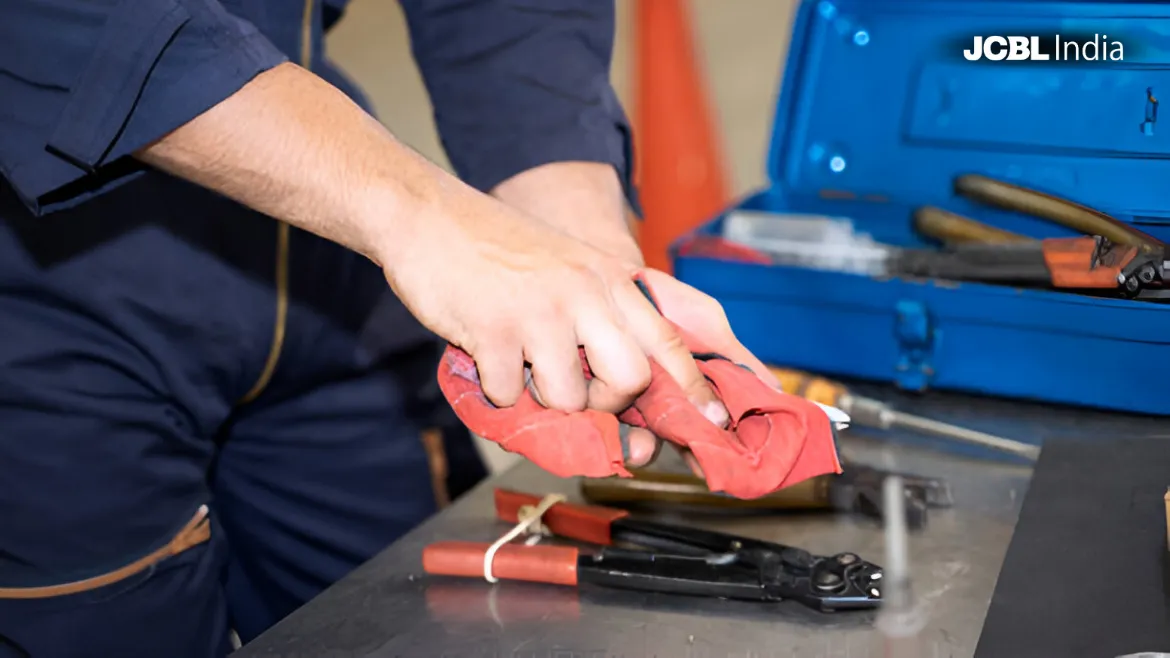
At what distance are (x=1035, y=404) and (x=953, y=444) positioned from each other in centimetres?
7

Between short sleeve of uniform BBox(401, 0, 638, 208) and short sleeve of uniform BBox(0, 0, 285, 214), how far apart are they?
0.25 meters

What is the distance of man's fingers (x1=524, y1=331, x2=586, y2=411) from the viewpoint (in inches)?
21.2

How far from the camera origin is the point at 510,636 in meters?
0.57

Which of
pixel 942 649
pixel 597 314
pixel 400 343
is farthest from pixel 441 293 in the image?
pixel 400 343

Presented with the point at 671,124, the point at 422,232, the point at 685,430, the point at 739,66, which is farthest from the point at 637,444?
the point at 739,66

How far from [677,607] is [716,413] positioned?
3.9 inches

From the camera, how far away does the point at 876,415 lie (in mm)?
762

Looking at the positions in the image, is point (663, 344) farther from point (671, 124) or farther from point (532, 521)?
point (671, 124)

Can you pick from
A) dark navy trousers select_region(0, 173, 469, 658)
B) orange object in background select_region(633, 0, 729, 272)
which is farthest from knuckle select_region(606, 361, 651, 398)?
orange object in background select_region(633, 0, 729, 272)

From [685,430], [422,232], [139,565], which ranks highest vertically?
[422,232]

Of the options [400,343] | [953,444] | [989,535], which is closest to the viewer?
[989,535]

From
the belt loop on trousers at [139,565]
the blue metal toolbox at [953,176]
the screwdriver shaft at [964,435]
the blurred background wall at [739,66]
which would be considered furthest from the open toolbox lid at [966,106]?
the blurred background wall at [739,66]

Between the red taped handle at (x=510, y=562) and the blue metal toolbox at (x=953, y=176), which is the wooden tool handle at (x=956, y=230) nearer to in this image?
the blue metal toolbox at (x=953, y=176)

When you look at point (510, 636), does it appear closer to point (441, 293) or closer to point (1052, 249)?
point (441, 293)
